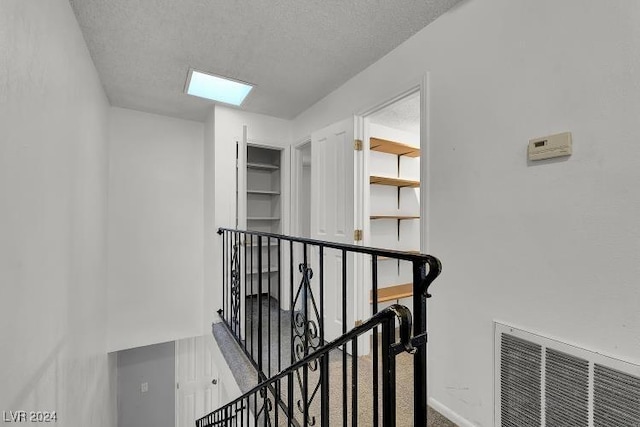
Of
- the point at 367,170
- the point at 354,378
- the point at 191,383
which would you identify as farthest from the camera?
the point at 191,383

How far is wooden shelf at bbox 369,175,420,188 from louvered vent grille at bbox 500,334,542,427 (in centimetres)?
177

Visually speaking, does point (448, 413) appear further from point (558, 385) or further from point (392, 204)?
point (392, 204)

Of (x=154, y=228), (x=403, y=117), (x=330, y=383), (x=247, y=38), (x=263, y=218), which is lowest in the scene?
(x=330, y=383)

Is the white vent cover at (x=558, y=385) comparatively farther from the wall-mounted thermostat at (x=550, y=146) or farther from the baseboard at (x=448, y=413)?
the wall-mounted thermostat at (x=550, y=146)

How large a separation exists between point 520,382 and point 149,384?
15.8 feet

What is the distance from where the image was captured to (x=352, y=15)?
1.73 metres

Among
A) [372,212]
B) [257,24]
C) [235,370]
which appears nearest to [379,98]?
[257,24]

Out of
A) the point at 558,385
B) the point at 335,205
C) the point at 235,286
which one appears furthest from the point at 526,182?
the point at 235,286

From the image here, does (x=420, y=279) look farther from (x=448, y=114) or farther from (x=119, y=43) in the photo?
(x=119, y=43)

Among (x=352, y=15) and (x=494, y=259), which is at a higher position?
(x=352, y=15)

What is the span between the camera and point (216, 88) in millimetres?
2775

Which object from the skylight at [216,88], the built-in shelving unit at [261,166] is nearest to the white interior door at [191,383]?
the built-in shelving unit at [261,166]

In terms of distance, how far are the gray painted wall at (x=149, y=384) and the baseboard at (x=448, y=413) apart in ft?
13.3

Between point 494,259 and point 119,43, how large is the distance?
2.85 metres
